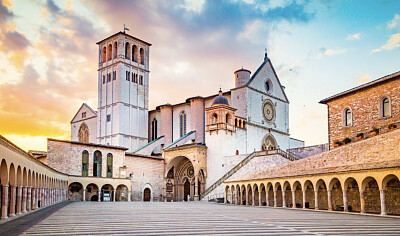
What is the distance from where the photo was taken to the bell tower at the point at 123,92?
69.8 m

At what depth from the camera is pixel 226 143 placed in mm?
54188

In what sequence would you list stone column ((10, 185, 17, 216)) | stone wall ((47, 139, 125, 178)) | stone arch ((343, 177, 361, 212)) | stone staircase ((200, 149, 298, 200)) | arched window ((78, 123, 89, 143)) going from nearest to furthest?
stone column ((10, 185, 17, 216))
stone arch ((343, 177, 361, 212))
stone wall ((47, 139, 125, 178))
stone staircase ((200, 149, 298, 200))
arched window ((78, 123, 89, 143))

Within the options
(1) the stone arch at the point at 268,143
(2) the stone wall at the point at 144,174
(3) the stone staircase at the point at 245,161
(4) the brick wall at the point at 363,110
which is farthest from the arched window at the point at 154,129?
(4) the brick wall at the point at 363,110

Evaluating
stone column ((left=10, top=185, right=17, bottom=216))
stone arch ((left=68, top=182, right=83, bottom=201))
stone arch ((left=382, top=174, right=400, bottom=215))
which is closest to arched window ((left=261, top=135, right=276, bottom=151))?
stone arch ((left=68, top=182, right=83, bottom=201))

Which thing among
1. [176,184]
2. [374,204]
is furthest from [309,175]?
[176,184]

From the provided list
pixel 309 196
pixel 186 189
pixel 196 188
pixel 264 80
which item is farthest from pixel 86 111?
pixel 309 196

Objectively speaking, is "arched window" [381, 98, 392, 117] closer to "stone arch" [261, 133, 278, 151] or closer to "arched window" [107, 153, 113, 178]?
"stone arch" [261, 133, 278, 151]

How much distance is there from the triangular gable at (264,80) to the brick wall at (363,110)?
23.4m

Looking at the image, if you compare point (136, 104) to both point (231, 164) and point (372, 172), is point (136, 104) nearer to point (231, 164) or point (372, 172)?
point (231, 164)

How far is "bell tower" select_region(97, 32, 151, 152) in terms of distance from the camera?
69.8 meters

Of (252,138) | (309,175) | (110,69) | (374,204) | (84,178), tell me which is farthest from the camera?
(110,69)

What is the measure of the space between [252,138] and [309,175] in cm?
2881

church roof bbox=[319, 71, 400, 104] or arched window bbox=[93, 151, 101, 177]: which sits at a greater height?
church roof bbox=[319, 71, 400, 104]

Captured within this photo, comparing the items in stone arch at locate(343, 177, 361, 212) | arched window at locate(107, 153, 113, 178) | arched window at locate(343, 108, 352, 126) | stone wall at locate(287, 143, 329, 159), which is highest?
arched window at locate(343, 108, 352, 126)
